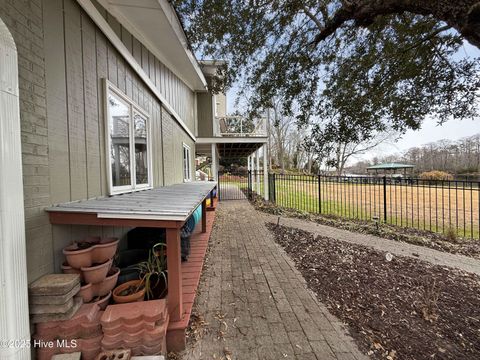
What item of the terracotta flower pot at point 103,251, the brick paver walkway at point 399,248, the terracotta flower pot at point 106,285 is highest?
the terracotta flower pot at point 103,251

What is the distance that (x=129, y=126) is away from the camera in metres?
3.82

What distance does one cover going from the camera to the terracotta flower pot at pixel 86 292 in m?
1.95

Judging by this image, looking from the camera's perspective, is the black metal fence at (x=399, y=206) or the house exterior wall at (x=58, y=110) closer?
the house exterior wall at (x=58, y=110)

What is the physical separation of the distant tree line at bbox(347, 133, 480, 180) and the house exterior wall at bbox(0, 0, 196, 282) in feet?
150

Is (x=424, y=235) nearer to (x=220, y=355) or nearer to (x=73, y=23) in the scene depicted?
(x=220, y=355)

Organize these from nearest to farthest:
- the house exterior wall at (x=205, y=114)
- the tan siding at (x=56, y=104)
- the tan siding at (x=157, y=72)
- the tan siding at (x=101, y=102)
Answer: the tan siding at (x=56, y=104), the tan siding at (x=101, y=102), the tan siding at (x=157, y=72), the house exterior wall at (x=205, y=114)

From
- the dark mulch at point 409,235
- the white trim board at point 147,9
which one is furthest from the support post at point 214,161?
the white trim board at point 147,9

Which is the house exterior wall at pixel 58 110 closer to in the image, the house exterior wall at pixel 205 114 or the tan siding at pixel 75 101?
the tan siding at pixel 75 101

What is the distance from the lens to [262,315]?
8.93 feet

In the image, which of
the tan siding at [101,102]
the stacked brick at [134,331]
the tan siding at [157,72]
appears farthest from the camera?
the tan siding at [157,72]

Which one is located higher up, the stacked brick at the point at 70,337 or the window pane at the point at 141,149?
the window pane at the point at 141,149

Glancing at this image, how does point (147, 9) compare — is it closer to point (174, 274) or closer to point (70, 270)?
point (70, 270)

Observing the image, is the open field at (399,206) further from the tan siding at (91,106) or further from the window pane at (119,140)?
the tan siding at (91,106)

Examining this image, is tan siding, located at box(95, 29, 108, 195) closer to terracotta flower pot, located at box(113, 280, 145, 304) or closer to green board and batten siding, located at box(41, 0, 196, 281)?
green board and batten siding, located at box(41, 0, 196, 281)
